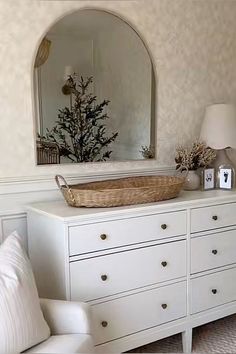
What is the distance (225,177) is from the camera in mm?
2852

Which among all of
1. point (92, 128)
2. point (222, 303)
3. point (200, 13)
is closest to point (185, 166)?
point (92, 128)

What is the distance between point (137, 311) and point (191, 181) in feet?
3.11

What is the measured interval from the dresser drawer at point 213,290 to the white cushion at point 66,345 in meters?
0.99

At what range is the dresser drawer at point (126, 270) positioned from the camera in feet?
6.84

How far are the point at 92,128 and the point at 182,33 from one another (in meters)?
0.94

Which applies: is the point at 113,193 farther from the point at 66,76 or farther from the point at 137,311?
the point at 66,76

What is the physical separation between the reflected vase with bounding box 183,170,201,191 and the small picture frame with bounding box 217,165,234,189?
0.16 metres

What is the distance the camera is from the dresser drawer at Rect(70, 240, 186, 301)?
2086 mm

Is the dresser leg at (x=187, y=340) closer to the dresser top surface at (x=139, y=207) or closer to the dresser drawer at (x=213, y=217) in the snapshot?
the dresser drawer at (x=213, y=217)

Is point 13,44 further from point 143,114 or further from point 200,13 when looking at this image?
point 200,13

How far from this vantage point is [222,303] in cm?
264

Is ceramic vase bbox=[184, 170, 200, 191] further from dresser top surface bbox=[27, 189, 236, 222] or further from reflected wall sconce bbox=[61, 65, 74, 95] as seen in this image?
reflected wall sconce bbox=[61, 65, 74, 95]

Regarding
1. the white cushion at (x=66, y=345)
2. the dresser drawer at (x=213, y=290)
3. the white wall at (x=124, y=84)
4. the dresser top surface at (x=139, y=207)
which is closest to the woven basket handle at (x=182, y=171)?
the dresser top surface at (x=139, y=207)

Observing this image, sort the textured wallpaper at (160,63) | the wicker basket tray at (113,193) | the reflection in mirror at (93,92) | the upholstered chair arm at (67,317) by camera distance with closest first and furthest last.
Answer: the upholstered chair arm at (67,317) < the wicker basket tray at (113,193) < the textured wallpaper at (160,63) < the reflection in mirror at (93,92)
